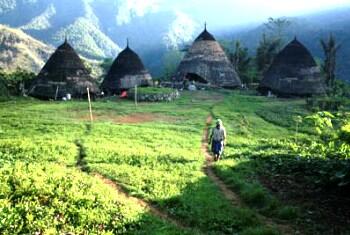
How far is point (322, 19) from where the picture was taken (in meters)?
143

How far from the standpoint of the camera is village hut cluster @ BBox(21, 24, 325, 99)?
38.6 metres

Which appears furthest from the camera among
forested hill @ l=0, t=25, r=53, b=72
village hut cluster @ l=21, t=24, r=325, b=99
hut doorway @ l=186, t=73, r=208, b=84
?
forested hill @ l=0, t=25, r=53, b=72

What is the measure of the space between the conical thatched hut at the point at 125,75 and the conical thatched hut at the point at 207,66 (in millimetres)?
5190

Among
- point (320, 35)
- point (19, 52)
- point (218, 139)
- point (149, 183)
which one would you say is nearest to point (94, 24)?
point (19, 52)

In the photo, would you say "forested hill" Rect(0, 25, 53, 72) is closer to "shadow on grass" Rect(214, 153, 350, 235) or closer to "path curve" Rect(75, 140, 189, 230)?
"path curve" Rect(75, 140, 189, 230)

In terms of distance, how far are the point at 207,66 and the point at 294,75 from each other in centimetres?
901

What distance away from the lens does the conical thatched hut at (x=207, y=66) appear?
48.0 meters

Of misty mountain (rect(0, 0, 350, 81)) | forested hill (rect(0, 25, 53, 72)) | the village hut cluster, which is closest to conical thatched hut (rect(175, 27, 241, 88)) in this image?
the village hut cluster

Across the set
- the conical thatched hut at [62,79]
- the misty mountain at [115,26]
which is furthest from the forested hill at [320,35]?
the conical thatched hut at [62,79]

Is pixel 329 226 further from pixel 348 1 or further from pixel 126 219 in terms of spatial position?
pixel 348 1

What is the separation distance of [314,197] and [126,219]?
16.4ft

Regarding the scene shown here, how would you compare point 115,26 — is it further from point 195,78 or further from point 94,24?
point 195,78

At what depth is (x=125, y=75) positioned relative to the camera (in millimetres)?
44281

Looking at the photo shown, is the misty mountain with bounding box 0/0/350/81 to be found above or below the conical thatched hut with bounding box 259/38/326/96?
above
